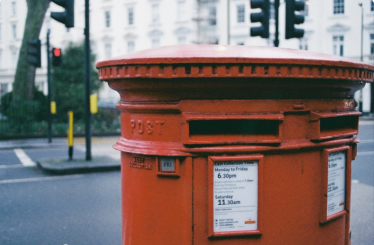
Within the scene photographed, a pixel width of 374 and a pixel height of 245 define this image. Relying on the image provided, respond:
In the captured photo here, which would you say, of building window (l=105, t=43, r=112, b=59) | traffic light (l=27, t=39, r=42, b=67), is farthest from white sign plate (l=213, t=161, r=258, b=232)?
building window (l=105, t=43, r=112, b=59)

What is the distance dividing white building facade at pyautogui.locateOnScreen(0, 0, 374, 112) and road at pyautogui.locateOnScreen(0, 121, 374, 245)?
2134cm

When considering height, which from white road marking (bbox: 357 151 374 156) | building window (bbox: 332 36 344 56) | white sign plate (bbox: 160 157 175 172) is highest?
building window (bbox: 332 36 344 56)

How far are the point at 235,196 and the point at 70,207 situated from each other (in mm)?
4622

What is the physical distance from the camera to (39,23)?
18531mm

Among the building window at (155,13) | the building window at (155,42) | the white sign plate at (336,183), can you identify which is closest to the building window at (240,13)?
the building window at (155,13)

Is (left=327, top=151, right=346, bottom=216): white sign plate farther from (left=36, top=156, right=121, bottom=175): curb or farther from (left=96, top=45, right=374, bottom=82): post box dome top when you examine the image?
(left=36, top=156, right=121, bottom=175): curb

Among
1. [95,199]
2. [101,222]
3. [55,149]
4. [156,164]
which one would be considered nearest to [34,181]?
[95,199]

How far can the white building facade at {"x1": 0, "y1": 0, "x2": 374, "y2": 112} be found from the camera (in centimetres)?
3109

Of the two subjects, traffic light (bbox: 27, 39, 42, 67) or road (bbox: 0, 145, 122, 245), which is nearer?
road (bbox: 0, 145, 122, 245)

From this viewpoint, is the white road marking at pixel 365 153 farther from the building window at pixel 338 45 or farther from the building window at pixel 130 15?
the building window at pixel 130 15

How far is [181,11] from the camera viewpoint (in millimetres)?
35250

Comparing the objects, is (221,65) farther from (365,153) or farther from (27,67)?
(27,67)

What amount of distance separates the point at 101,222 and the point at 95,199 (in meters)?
1.18

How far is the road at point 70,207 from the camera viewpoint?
15.0 ft
